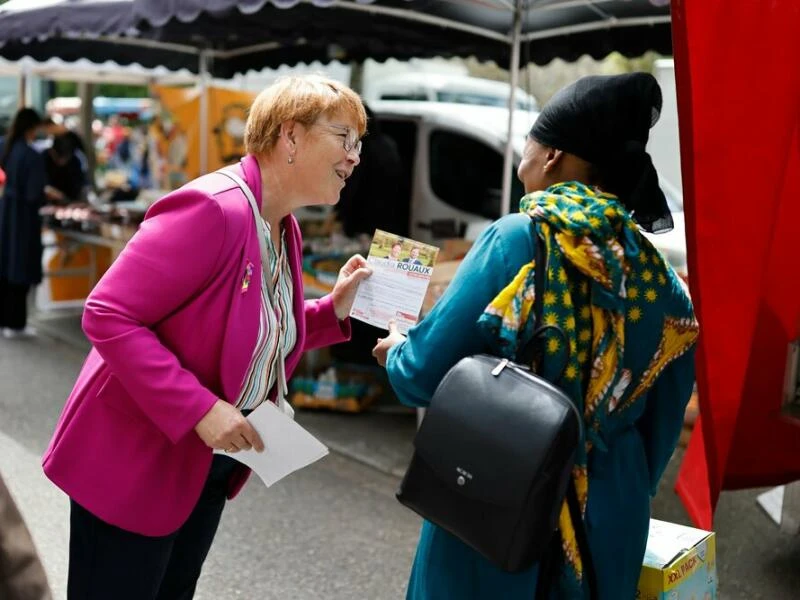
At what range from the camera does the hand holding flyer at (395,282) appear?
96.3 inches

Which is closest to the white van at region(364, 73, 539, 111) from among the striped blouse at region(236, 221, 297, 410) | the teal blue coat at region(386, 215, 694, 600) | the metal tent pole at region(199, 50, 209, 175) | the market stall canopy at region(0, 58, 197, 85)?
the metal tent pole at region(199, 50, 209, 175)

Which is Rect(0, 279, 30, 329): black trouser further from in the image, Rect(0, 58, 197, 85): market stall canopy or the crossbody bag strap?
the crossbody bag strap

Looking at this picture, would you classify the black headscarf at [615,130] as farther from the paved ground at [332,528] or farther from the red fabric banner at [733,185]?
the paved ground at [332,528]

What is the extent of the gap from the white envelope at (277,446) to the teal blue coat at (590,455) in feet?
1.02

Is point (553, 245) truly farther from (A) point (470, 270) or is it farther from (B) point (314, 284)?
(B) point (314, 284)

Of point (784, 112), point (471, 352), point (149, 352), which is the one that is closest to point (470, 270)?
point (471, 352)

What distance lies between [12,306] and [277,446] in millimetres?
7060

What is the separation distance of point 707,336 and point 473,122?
5.09 meters

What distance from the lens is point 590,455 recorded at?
6.79ft

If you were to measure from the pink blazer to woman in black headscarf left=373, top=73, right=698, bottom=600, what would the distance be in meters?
0.38

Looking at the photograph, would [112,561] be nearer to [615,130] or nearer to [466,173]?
[615,130]

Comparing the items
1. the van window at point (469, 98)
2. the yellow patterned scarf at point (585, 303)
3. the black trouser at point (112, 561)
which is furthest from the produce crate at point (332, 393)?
the van window at point (469, 98)

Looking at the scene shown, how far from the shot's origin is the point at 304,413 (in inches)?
261

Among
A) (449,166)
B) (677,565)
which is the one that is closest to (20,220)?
(449,166)
